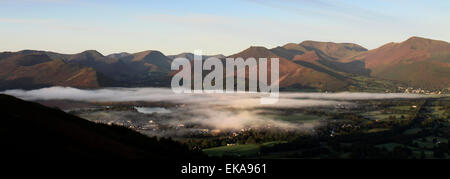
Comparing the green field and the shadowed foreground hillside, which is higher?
the shadowed foreground hillside

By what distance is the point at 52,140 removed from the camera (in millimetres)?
35469

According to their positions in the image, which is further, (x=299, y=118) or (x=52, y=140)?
(x=299, y=118)

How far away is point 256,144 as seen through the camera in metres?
120

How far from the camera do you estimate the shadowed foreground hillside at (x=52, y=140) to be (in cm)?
3219

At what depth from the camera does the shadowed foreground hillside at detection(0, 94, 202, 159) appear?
32.2 m

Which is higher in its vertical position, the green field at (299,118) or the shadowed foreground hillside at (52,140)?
the shadowed foreground hillside at (52,140)

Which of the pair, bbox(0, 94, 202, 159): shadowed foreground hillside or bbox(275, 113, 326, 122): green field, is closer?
bbox(0, 94, 202, 159): shadowed foreground hillside

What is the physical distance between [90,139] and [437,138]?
123 m

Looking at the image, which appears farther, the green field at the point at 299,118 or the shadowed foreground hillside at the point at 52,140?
the green field at the point at 299,118

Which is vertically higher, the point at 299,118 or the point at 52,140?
the point at 52,140
